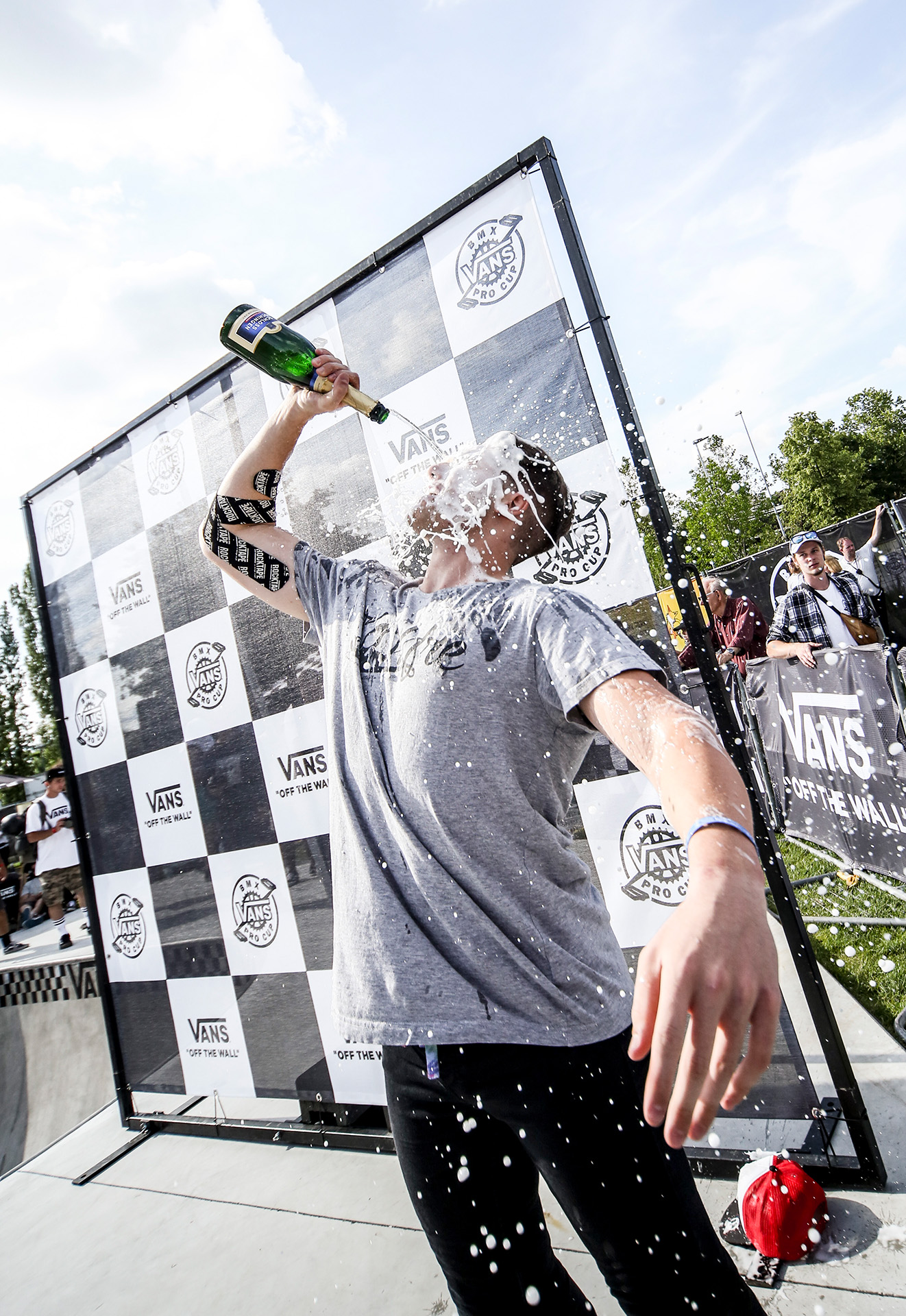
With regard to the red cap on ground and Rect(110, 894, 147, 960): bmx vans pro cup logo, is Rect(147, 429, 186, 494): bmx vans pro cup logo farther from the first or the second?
the red cap on ground

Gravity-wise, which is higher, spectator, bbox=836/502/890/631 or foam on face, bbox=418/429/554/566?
spectator, bbox=836/502/890/631

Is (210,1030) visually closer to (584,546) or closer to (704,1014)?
(584,546)

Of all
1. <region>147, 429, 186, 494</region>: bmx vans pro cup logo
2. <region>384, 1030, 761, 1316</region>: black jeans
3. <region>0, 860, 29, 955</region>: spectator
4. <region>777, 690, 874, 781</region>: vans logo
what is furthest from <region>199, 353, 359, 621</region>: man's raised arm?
<region>0, 860, 29, 955</region>: spectator

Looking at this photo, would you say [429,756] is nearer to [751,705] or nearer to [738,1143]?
[738,1143]

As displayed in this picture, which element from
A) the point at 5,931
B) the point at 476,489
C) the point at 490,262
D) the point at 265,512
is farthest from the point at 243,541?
the point at 5,931

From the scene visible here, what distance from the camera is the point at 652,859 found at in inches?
72.1

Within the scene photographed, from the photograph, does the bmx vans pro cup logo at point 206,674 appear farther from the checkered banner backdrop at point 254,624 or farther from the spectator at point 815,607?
the spectator at point 815,607

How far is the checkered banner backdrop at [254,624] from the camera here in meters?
1.98

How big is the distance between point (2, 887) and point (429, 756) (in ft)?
27.6

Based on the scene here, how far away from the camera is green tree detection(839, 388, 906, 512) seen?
113 ft

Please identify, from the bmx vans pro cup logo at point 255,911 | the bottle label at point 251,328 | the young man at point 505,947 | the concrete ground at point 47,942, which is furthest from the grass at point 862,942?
the concrete ground at point 47,942

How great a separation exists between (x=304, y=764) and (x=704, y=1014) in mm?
1953

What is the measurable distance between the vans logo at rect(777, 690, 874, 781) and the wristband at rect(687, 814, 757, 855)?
2829 mm

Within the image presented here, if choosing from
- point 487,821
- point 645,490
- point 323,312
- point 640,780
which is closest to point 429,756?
point 487,821
